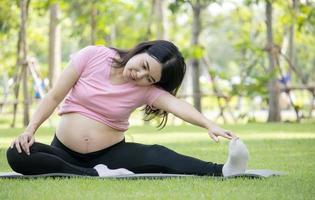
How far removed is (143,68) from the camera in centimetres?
473

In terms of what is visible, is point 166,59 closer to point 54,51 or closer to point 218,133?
point 218,133

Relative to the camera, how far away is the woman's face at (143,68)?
4.70m

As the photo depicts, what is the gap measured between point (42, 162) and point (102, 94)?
586 mm

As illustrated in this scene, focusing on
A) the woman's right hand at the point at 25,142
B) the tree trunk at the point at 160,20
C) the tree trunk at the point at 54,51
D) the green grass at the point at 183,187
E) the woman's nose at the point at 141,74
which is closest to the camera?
the green grass at the point at 183,187

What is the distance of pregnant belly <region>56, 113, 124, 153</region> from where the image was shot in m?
4.92

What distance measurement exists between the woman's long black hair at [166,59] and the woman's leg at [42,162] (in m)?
0.59

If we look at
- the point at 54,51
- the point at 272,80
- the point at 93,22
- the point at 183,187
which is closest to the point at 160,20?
the point at 93,22

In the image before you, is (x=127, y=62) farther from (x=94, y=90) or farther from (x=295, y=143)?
(x=295, y=143)

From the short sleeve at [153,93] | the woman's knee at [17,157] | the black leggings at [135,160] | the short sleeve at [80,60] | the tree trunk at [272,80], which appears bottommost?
the tree trunk at [272,80]

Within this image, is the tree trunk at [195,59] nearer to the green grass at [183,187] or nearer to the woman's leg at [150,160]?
the green grass at [183,187]

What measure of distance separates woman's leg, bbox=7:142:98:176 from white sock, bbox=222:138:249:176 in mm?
847

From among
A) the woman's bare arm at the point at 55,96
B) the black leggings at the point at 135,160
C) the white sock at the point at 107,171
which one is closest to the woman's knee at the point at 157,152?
the black leggings at the point at 135,160

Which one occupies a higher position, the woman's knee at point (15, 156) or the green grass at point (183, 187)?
the woman's knee at point (15, 156)

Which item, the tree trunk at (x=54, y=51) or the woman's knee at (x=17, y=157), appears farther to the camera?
the tree trunk at (x=54, y=51)
